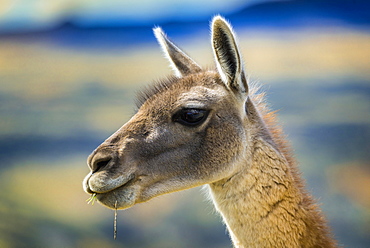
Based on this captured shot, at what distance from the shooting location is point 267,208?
2377 mm

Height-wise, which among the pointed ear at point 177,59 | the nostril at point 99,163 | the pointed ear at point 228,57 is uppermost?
the pointed ear at point 177,59

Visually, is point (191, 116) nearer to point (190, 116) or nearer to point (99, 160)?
point (190, 116)

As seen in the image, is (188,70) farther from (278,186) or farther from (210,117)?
(278,186)

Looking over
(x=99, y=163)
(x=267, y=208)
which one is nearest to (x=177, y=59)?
(x=99, y=163)

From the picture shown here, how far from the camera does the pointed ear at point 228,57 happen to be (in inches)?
92.8

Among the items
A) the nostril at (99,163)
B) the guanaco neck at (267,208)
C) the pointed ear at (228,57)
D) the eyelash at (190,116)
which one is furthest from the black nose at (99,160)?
the pointed ear at (228,57)

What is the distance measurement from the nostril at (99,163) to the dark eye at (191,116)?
452 mm

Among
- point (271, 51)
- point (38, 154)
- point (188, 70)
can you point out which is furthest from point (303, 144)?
point (38, 154)

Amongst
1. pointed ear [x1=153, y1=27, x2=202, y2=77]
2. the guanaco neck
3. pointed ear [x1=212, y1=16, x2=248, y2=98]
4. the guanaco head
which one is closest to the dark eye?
the guanaco head

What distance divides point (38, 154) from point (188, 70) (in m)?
3.96

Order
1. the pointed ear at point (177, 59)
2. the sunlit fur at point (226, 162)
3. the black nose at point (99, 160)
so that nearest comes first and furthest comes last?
the black nose at point (99, 160)
the sunlit fur at point (226, 162)
the pointed ear at point (177, 59)

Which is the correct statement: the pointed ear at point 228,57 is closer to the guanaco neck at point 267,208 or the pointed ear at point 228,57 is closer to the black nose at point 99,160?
the guanaco neck at point 267,208

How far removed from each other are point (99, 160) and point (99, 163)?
0.14ft

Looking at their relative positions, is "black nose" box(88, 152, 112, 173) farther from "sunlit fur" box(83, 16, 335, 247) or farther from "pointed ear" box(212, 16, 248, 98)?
"pointed ear" box(212, 16, 248, 98)
